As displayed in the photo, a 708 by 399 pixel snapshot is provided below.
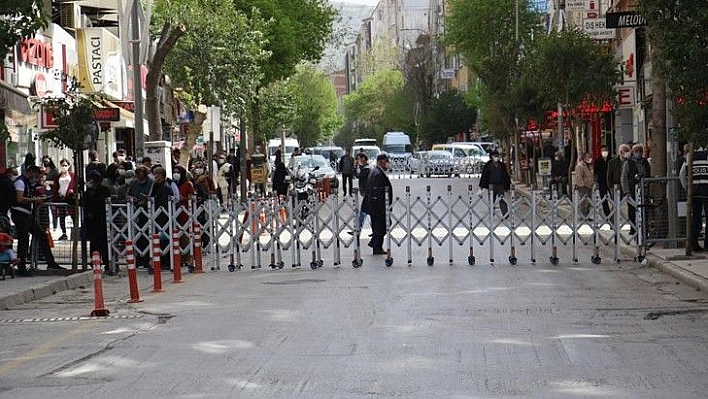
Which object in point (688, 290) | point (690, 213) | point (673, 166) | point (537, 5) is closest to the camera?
point (688, 290)

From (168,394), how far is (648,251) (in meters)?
14.5

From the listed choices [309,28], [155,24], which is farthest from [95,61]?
[309,28]

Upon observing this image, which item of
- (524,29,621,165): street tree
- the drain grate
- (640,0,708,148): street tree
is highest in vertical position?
(524,29,621,165): street tree

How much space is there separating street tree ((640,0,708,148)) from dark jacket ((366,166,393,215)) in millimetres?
5557

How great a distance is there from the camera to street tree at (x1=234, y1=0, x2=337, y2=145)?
59219 mm

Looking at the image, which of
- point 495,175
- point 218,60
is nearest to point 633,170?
point 495,175

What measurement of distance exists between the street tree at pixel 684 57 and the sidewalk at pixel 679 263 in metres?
1.73

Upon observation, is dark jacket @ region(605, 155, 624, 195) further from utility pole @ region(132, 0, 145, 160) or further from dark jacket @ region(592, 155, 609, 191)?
utility pole @ region(132, 0, 145, 160)

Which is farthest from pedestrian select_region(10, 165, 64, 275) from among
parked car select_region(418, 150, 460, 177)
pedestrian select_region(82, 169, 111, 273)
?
parked car select_region(418, 150, 460, 177)

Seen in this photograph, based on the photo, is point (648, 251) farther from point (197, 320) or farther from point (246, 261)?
point (197, 320)

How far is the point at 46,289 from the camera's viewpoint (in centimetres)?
2097

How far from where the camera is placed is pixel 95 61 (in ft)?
149

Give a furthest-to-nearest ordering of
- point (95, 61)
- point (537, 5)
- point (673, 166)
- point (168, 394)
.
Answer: point (537, 5), point (95, 61), point (673, 166), point (168, 394)

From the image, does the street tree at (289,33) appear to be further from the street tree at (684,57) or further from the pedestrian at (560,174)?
the street tree at (684,57)
